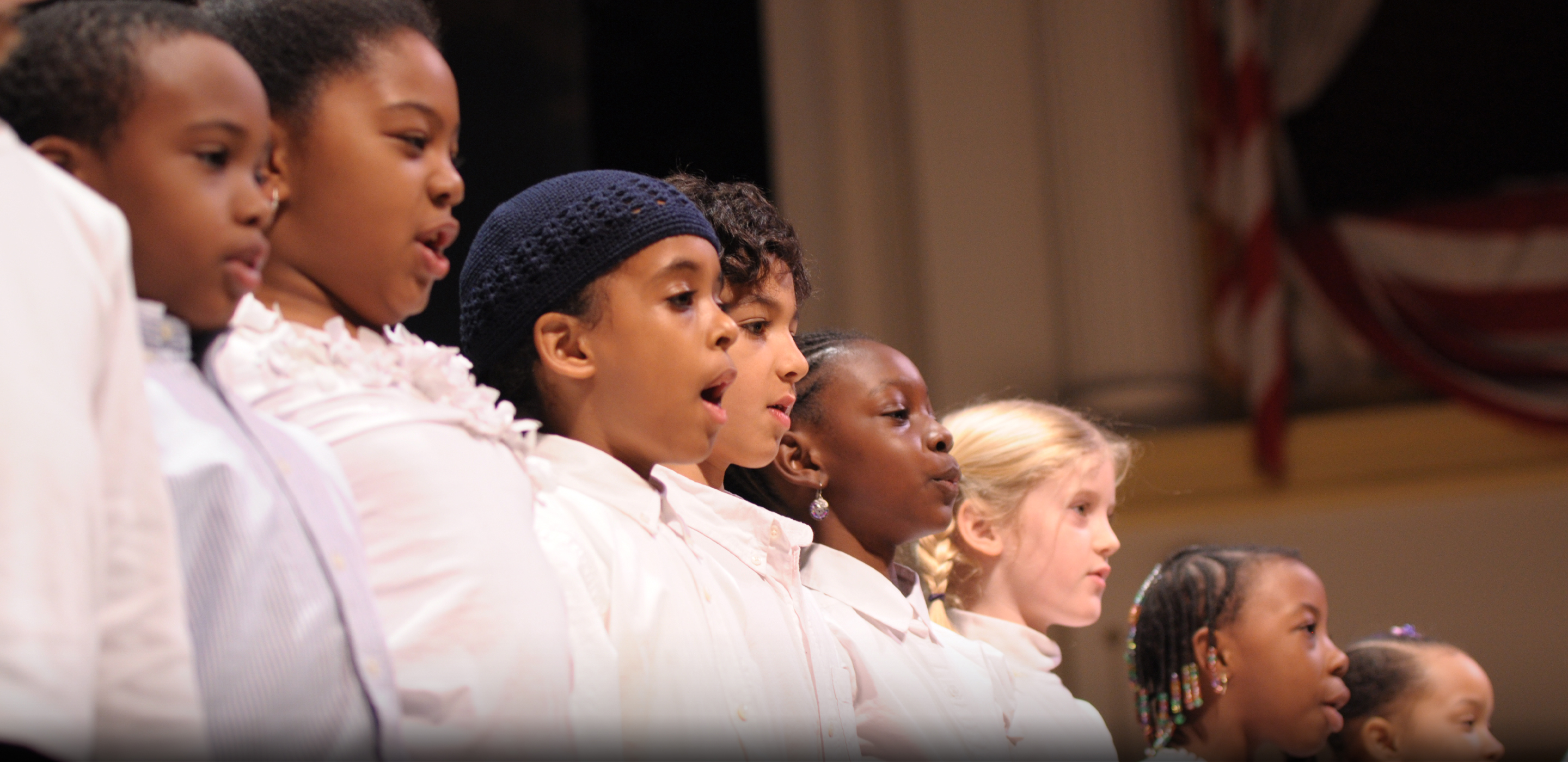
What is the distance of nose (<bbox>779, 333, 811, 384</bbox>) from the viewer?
1981 mm

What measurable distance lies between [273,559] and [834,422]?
3.94 feet

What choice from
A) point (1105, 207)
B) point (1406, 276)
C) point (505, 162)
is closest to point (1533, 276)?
point (1406, 276)

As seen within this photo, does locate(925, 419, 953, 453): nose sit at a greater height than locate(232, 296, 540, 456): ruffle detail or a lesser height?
lesser

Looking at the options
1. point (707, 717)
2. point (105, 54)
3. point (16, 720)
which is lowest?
point (707, 717)

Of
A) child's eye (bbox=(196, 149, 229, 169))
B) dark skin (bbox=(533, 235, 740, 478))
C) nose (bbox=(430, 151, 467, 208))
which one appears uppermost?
child's eye (bbox=(196, 149, 229, 169))

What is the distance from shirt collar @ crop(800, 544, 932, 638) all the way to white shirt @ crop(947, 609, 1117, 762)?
0.28 m

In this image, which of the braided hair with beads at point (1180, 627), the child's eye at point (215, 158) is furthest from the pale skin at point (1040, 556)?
the child's eye at point (215, 158)

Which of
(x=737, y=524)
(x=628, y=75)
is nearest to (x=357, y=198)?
(x=737, y=524)

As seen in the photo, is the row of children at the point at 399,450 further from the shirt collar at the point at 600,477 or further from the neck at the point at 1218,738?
the neck at the point at 1218,738

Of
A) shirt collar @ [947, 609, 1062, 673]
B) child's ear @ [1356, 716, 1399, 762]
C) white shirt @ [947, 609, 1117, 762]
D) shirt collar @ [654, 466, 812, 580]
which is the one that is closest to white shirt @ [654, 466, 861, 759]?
shirt collar @ [654, 466, 812, 580]

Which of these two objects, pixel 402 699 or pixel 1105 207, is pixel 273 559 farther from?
pixel 1105 207

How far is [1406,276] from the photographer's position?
5.23m

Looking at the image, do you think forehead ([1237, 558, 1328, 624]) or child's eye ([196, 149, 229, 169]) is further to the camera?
forehead ([1237, 558, 1328, 624])

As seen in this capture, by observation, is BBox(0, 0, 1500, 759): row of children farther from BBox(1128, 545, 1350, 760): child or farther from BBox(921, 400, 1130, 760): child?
BBox(1128, 545, 1350, 760): child
